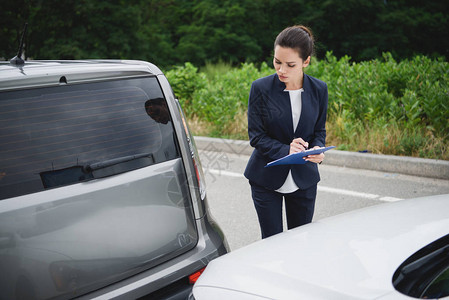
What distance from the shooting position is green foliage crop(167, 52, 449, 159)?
6.32 metres

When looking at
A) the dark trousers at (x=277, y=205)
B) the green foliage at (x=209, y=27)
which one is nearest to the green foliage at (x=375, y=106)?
the dark trousers at (x=277, y=205)

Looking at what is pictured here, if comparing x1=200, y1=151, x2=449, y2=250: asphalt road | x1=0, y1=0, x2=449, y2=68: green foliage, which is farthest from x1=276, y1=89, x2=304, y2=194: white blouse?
x1=0, y1=0, x2=449, y2=68: green foliage

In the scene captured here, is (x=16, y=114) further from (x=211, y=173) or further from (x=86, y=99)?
(x=211, y=173)

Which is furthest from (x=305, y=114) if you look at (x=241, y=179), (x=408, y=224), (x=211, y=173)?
(x=211, y=173)

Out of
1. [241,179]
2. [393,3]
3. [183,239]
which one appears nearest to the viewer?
[183,239]

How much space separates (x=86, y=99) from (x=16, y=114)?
34 cm

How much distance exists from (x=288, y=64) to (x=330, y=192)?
3.30 m

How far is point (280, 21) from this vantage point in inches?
995

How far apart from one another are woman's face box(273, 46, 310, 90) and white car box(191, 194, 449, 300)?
3.07 feet

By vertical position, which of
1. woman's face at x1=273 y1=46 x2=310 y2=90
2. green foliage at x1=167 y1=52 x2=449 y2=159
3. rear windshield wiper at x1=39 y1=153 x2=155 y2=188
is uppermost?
woman's face at x1=273 y1=46 x2=310 y2=90

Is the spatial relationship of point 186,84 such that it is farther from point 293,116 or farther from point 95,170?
point 95,170

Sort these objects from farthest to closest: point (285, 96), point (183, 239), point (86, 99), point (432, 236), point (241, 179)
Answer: point (241, 179) < point (285, 96) < point (183, 239) < point (86, 99) < point (432, 236)

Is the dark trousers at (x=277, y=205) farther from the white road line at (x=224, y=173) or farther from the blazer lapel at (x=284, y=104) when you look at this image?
the white road line at (x=224, y=173)

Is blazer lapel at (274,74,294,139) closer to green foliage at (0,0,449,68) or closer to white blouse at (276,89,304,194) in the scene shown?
white blouse at (276,89,304,194)
